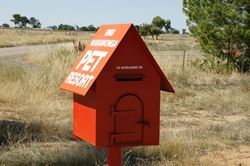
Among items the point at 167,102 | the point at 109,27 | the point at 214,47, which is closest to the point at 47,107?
the point at 167,102

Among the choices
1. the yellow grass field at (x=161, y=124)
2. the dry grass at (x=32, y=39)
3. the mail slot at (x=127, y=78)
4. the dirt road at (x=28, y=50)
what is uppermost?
the dry grass at (x=32, y=39)

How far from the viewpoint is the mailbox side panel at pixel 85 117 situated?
12.8ft

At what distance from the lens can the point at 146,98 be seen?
4.02 meters

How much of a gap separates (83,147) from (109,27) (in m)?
2.22

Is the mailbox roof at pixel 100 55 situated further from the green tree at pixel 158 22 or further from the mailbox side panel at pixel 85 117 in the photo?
the green tree at pixel 158 22

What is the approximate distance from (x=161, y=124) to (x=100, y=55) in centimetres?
445

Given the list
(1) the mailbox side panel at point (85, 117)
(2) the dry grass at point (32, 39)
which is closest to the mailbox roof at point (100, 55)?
(1) the mailbox side panel at point (85, 117)

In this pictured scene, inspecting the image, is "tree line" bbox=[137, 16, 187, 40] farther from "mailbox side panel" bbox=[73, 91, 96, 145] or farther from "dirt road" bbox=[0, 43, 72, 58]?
"mailbox side panel" bbox=[73, 91, 96, 145]

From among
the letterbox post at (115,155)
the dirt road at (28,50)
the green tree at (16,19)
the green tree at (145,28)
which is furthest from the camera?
the green tree at (16,19)

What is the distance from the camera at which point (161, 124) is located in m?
8.24

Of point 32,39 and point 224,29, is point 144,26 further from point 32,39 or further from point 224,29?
point 224,29

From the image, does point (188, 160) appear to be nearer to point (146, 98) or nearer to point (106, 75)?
point (146, 98)

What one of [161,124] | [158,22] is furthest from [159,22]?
[161,124]

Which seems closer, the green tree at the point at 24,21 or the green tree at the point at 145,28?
the green tree at the point at 145,28
